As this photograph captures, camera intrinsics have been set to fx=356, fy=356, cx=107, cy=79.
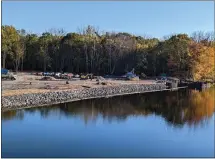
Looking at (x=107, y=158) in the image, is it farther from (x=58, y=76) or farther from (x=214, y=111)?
(x=58, y=76)

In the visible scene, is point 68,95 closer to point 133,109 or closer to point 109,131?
point 133,109

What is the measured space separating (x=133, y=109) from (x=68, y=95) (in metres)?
4.88

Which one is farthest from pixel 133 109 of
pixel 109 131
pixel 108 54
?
pixel 108 54

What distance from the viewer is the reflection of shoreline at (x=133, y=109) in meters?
17.3

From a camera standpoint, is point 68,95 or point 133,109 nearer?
point 133,109

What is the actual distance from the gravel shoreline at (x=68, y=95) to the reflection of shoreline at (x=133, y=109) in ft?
3.37

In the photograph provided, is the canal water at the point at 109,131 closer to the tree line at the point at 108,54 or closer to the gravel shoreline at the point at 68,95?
the gravel shoreline at the point at 68,95

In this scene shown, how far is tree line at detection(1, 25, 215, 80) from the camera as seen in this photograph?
39.9m

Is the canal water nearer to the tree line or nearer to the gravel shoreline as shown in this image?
the gravel shoreline

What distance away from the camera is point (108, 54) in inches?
1646

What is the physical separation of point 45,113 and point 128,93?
12.7 m

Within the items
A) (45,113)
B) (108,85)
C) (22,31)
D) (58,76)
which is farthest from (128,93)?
(22,31)

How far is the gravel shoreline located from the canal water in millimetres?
1092

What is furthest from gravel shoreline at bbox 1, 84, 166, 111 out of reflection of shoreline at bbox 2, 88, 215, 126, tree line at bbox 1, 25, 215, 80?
tree line at bbox 1, 25, 215, 80
